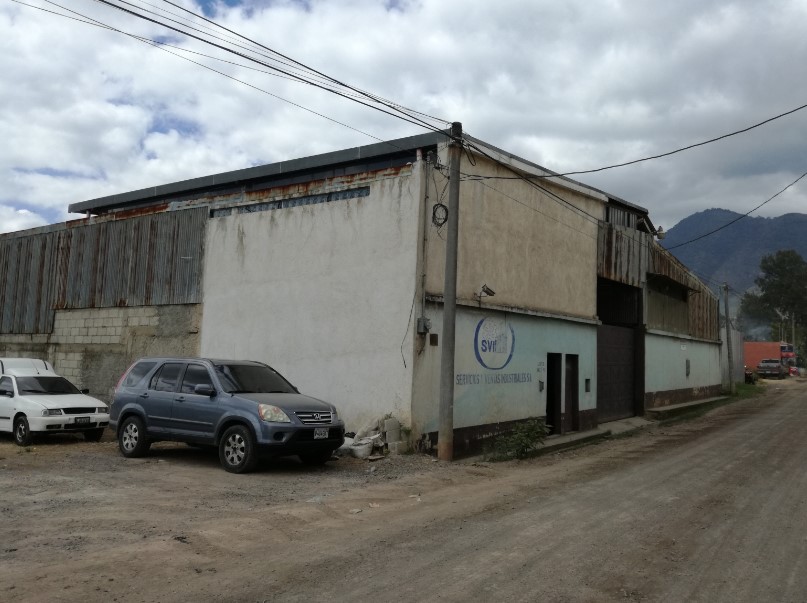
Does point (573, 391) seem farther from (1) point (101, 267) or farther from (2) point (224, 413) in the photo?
(1) point (101, 267)

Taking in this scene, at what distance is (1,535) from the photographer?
22.0ft

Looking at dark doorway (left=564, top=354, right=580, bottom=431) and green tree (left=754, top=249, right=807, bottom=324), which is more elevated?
green tree (left=754, top=249, right=807, bottom=324)

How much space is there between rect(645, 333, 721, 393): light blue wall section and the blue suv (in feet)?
53.2

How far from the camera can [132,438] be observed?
1188 centimetres

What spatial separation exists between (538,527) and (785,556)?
2.34 m

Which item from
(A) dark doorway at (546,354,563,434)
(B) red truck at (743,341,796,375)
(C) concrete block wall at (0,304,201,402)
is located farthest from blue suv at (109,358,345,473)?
(B) red truck at (743,341,796,375)

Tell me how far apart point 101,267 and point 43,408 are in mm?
6930

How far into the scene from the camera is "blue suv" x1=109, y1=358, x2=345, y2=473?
10.3 meters

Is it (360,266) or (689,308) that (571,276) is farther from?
(689,308)

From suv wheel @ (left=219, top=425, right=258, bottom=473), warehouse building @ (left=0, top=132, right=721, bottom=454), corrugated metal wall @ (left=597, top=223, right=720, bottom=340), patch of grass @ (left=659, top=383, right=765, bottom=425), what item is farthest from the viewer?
patch of grass @ (left=659, top=383, right=765, bottom=425)

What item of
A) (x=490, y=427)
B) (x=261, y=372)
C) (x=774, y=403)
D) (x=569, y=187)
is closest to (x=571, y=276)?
(x=569, y=187)

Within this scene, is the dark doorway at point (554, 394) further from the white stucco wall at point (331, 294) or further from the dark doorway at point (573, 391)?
the white stucco wall at point (331, 294)

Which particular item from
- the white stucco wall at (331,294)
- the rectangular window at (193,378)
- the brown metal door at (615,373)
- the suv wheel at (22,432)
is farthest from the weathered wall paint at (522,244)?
the suv wheel at (22,432)

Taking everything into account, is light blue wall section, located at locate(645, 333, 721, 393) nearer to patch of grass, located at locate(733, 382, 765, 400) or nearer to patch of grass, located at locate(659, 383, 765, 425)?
patch of grass, located at locate(659, 383, 765, 425)
